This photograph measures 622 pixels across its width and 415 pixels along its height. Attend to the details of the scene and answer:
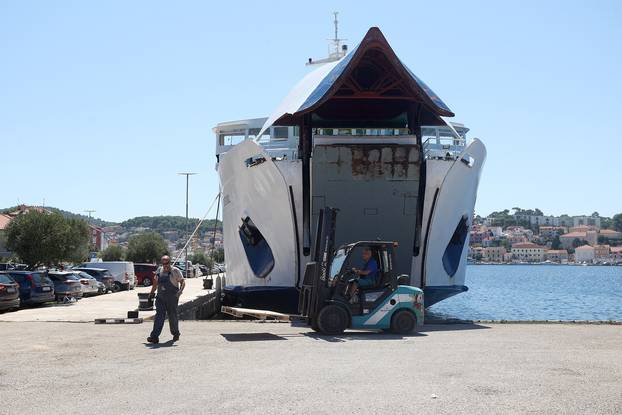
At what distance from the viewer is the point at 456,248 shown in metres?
26.2

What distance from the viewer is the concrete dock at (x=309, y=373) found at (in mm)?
7527

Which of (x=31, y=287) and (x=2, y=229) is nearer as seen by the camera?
(x=31, y=287)

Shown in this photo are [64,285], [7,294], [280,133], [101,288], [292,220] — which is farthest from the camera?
[101,288]

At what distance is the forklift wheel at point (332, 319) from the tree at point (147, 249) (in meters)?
67.7

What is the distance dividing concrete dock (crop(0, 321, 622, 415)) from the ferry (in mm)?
8265

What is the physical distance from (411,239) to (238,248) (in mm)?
5621

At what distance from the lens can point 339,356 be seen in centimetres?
1141

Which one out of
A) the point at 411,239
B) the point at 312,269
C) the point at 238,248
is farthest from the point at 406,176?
the point at 312,269

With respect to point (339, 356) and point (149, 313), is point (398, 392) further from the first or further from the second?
point (149, 313)

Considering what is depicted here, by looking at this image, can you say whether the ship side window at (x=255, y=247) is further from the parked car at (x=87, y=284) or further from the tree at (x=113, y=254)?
the tree at (x=113, y=254)

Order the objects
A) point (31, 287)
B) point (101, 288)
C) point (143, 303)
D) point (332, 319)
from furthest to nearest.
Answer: point (101, 288), point (31, 287), point (143, 303), point (332, 319)

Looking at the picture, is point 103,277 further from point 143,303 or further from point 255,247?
point 143,303

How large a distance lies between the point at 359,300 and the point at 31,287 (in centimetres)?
1284

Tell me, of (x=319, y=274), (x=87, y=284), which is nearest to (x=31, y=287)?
(x=87, y=284)
